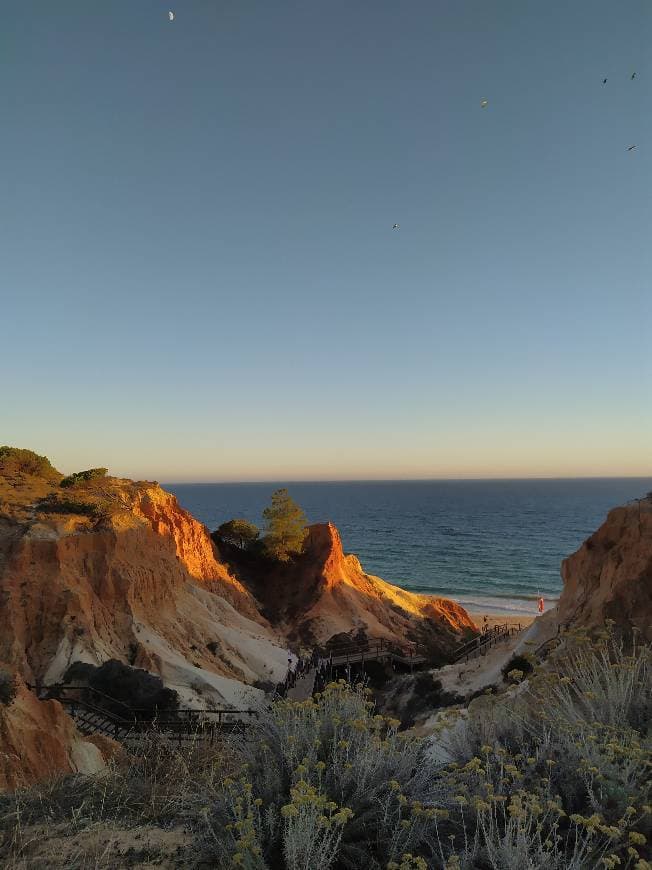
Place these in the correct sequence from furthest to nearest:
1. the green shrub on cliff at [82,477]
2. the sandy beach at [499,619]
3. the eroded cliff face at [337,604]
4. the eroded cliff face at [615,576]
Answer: the sandy beach at [499,619] → the eroded cliff face at [337,604] → the green shrub on cliff at [82,477] → the eroded cliff face at [615,576]

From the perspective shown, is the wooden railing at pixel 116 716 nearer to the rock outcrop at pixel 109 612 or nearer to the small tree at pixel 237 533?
the rock outcrop at pixel 109 612

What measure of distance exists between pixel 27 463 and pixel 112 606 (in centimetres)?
1425

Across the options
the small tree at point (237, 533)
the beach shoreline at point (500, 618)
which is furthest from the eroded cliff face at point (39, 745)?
the beach shoreline at point (500, 618)

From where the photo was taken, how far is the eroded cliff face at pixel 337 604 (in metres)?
42.8

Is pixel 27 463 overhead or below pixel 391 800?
overhead

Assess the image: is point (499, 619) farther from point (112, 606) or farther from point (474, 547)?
point (474, 547)

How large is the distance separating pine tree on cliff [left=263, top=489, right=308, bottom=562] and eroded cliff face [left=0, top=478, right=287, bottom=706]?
Result: 46.5 feet

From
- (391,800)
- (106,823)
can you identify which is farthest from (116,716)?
(391,800)

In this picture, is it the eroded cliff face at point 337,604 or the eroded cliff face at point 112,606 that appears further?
the eroded cliff face at point 337,604

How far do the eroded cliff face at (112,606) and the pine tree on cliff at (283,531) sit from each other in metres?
14.2

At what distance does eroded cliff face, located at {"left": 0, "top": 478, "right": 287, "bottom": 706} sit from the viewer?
67.6 ft

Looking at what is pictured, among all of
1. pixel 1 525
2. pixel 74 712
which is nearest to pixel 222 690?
pixel 74 712

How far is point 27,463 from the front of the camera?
1307 inches

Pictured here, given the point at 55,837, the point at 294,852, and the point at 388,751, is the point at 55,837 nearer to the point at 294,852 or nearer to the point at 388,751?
the point at 294,852
